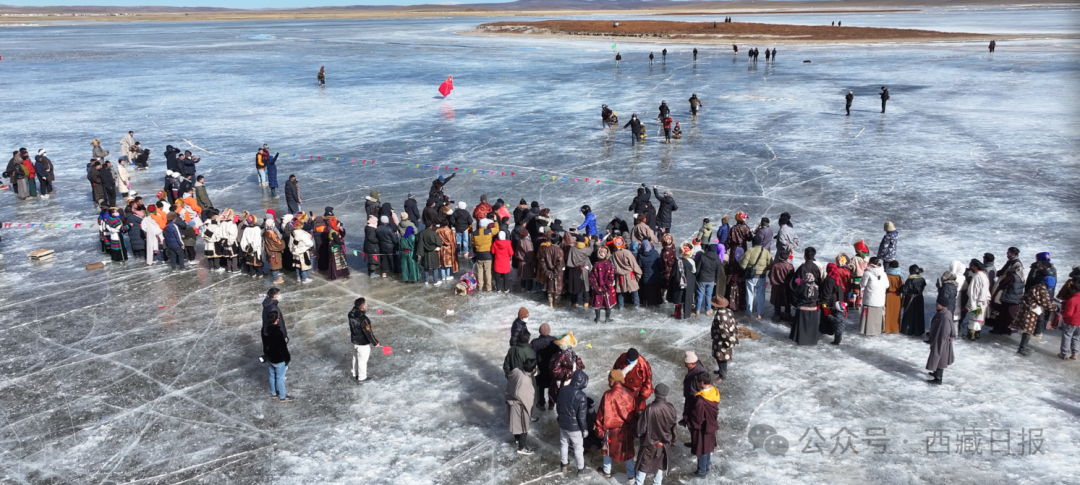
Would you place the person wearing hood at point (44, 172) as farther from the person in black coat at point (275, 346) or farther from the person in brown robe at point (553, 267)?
the person in brown robe at point (553, 267)

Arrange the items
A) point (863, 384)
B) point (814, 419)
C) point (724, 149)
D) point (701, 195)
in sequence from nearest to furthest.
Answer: point (814, 419) → point (863, 384) → point (701, 195) → point (724, 149)

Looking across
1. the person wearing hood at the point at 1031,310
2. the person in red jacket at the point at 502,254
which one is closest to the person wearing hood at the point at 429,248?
the person in red jacket at the point at 502,254

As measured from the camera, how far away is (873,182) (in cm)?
2123

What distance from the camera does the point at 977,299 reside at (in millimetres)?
11406

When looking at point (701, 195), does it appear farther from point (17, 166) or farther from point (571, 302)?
point (17, 166)

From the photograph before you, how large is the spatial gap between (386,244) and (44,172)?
1371 cm

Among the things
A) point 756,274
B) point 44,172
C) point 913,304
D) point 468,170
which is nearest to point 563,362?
point 756,274

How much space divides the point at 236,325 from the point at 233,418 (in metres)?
3.38

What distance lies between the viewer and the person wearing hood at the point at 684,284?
12609 millimetres

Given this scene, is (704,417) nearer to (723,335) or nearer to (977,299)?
(723,335)

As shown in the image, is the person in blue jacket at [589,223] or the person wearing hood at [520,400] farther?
the person in blue jacket at [589,223]

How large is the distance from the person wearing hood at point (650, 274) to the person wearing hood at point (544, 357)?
12.4 ft

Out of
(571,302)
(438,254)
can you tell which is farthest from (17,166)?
(571,302)

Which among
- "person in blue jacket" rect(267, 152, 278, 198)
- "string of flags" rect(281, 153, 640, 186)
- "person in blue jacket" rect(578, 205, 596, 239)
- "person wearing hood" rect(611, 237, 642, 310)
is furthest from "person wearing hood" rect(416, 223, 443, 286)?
"person in blue jacket" rect(267, 152, 278, 198)
